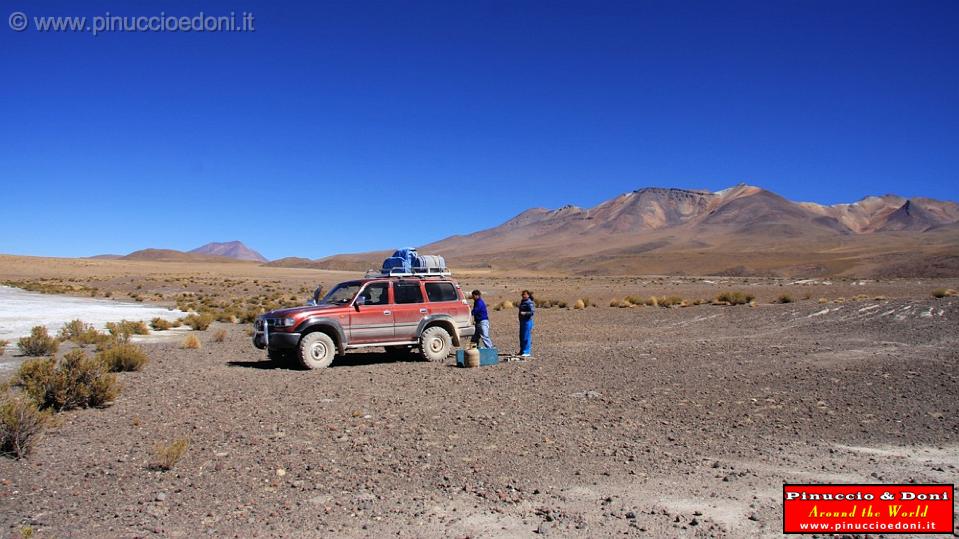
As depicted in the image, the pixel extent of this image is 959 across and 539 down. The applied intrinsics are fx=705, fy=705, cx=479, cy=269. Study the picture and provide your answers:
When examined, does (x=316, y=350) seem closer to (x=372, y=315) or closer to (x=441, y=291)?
(x=372, y=315)

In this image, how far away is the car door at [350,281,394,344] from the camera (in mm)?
14305

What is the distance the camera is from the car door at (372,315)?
14305 millimetres

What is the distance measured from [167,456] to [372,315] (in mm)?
7557

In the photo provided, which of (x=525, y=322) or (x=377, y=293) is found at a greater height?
(x=377, y=293)

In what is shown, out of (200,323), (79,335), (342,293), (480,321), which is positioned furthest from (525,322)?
(200,323)

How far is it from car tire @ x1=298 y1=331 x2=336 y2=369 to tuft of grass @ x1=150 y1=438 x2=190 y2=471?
6.41 meters

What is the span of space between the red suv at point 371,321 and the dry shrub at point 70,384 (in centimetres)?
384

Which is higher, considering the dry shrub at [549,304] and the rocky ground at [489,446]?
the dry shrub at [549,304]

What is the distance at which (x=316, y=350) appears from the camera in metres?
13.9

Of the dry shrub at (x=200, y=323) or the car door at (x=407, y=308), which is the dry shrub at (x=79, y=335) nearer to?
the dry shrub at (x=200, y=323)

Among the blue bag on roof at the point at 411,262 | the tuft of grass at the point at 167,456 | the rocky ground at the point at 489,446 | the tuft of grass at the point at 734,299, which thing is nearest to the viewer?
the rocky ground at the point at 489,446

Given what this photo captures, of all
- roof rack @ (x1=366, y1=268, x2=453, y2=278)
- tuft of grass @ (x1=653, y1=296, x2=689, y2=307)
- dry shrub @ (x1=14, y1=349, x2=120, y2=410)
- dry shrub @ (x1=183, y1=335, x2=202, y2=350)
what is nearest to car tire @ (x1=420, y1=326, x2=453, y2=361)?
roof rack @ (x1=366, y1=268, x2=453, y2=278)

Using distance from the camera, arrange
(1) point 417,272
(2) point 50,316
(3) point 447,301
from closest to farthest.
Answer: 1. (3) point 447,301
2. (1) point 417,272
3. (2) point 50,316

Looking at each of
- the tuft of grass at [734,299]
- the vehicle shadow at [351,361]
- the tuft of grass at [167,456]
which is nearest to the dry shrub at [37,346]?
the vehicle shadow at [351,361]
